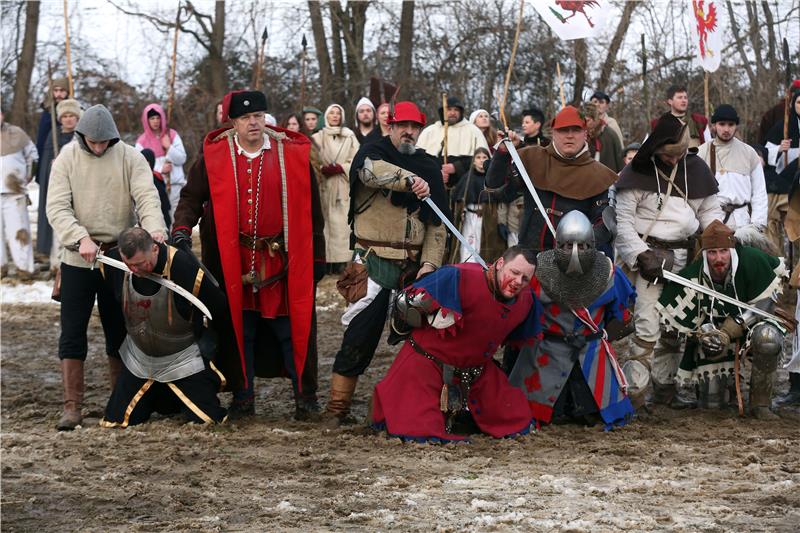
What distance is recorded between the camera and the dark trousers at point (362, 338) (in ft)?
22.4

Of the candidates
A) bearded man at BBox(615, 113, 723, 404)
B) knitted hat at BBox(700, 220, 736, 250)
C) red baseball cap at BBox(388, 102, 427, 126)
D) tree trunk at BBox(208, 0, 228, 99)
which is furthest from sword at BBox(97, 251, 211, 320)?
tree trunk at BBox(208, 0, 228, 99)

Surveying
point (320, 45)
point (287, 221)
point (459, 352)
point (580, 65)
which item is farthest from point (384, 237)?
point (320, 45)

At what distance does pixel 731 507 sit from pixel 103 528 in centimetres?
252

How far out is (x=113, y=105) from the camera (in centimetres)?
1866

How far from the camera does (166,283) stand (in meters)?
6.44

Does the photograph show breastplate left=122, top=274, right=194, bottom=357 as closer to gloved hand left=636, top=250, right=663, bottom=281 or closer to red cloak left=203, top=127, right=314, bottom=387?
red cloak left=203, top=127, right=314, bottom=387

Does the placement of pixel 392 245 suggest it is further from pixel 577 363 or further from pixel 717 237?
pixel 717 237

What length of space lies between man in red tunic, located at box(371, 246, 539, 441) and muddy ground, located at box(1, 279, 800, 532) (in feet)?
0.53

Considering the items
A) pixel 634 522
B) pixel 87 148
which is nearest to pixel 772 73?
pixel 87 148

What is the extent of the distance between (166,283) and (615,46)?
403 inches

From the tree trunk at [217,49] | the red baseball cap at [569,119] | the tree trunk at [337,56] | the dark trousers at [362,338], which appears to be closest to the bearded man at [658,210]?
the red baseball cap at [569,119]

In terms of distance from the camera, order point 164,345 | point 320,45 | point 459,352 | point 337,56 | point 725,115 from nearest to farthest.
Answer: point 459,352 → point 164,345 → point 725,115 → point 320,45 → point 337,56

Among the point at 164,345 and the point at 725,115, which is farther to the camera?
the point at 725,115

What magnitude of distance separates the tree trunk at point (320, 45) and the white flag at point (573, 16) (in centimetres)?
1053
